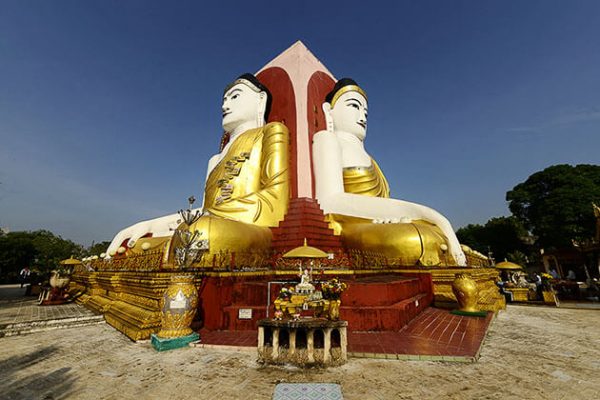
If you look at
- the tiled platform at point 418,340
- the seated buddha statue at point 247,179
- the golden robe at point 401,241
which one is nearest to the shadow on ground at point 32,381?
the tiled platform at point 418,340

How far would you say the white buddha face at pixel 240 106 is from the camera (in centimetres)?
1345

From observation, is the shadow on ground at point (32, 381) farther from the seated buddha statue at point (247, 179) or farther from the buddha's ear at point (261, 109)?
the buddha's ear at point (261, 109)

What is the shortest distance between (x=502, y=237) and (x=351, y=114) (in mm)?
26863

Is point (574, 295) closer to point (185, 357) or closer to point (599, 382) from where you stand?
point (599, 382)

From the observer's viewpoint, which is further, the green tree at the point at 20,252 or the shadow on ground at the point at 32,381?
the green tree at the point at 20,252

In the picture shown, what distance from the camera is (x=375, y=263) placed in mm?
8688

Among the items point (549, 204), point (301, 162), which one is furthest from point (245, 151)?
point (549, 204)

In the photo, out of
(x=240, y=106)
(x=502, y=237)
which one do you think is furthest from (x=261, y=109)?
(x=502, y=237)

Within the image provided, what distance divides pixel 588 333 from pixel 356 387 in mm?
5487

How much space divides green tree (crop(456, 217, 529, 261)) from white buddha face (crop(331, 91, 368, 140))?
2235 cm

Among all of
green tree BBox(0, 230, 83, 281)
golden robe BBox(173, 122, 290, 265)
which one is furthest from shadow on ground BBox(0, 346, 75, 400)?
green tree BBox(0, 230, 83, 281)

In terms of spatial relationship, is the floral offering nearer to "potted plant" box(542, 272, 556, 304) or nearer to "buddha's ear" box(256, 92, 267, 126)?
"potted plant" box(542, 272, 556, 304)

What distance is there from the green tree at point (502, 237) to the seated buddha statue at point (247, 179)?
26.2m

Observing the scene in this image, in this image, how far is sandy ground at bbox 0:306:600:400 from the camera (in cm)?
289
